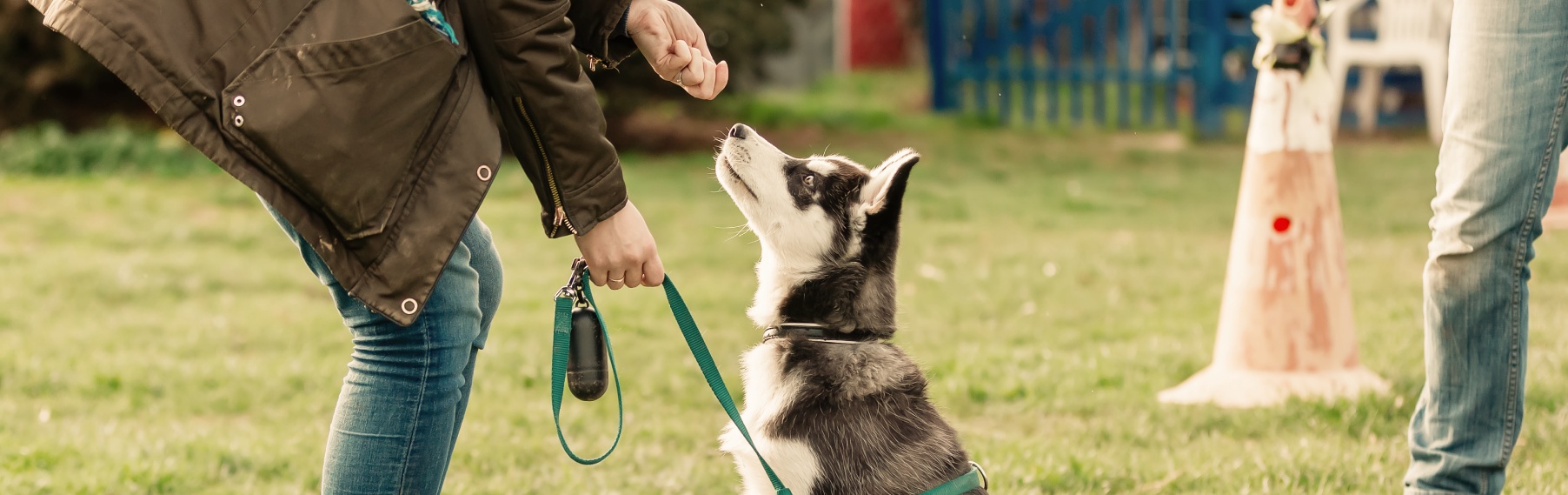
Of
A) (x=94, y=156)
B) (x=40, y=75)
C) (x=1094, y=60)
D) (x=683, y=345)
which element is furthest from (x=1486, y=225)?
(x=1094, y=60)

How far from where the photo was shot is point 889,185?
307 cm

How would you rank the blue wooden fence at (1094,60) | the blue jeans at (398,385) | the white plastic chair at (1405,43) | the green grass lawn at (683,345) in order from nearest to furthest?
the blue jeans at (398,385) < the green grass lawn at (683,345) < the white plastic chair at (1405,43) < the blue wooden fence at (1094,60)

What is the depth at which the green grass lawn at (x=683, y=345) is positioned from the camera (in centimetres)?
397

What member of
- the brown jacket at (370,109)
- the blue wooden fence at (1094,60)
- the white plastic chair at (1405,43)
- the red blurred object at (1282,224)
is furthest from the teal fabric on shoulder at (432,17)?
the blue wooden fence at (1094,60)

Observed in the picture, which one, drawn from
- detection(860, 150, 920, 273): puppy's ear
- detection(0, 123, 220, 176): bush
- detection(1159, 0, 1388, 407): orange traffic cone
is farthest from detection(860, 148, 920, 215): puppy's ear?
detection(0, 123, 220, 176): bush

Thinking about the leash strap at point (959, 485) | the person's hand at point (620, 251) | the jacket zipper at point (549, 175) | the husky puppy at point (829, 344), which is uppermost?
the jacket zipper at point (549, 175)

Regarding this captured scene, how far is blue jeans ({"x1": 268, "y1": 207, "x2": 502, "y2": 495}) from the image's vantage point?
2322mm

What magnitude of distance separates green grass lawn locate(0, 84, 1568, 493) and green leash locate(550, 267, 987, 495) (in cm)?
96

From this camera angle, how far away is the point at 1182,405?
4598mm

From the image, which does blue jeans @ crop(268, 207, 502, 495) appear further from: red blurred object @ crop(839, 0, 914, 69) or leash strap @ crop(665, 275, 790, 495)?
red blurred object @ crop(839, 0, 914, 69)

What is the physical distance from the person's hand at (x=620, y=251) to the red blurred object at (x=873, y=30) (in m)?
18.7

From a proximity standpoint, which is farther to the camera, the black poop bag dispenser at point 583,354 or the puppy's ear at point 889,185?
the puppy's ear at point 889,185

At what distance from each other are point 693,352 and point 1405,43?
11541 millimetres

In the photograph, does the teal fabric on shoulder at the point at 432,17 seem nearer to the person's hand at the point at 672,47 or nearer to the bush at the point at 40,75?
the person's hand at the point at 672,47
